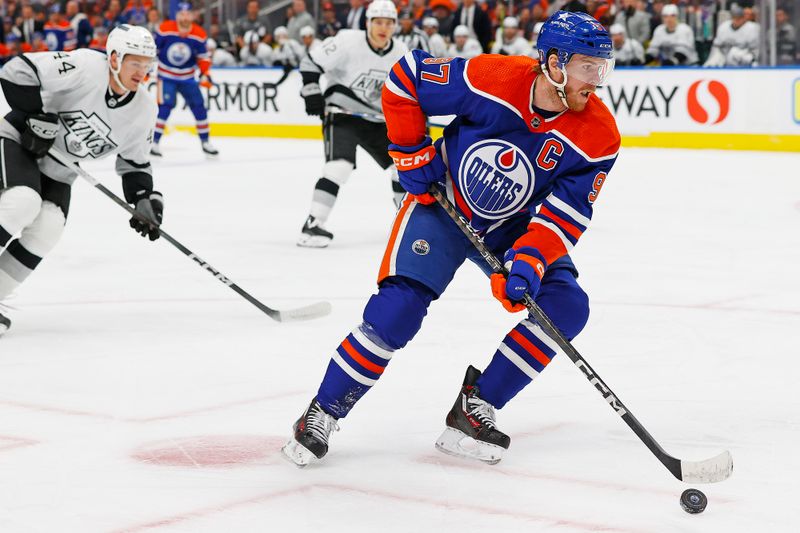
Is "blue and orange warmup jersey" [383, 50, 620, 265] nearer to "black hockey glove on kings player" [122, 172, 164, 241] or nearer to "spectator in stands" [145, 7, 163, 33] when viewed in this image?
"black hockey glove on kings player" [122, 172, 164, 241]

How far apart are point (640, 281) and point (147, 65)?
7.13 ft

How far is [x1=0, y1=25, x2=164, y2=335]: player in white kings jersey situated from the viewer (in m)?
3.87

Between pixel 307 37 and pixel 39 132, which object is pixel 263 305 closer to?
pixel 39 132

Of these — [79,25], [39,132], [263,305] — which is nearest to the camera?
[39,132]

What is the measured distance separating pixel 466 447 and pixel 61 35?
1355cm

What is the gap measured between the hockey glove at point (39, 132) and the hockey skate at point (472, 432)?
1.80m

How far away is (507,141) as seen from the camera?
267cm

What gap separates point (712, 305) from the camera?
4449 millimetres

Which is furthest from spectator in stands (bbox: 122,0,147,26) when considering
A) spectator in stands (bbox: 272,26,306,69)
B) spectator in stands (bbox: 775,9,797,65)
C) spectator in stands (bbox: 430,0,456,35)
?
spectator in stands (bbox: 775,9,797,65)

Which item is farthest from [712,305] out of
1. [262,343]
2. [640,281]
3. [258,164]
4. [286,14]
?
[286,14]

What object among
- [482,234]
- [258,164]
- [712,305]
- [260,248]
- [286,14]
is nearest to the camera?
[482,234]

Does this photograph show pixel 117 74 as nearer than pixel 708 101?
Yes

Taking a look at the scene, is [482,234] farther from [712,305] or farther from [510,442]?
[712,305]

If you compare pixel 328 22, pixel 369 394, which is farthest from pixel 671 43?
pixel 369 394
